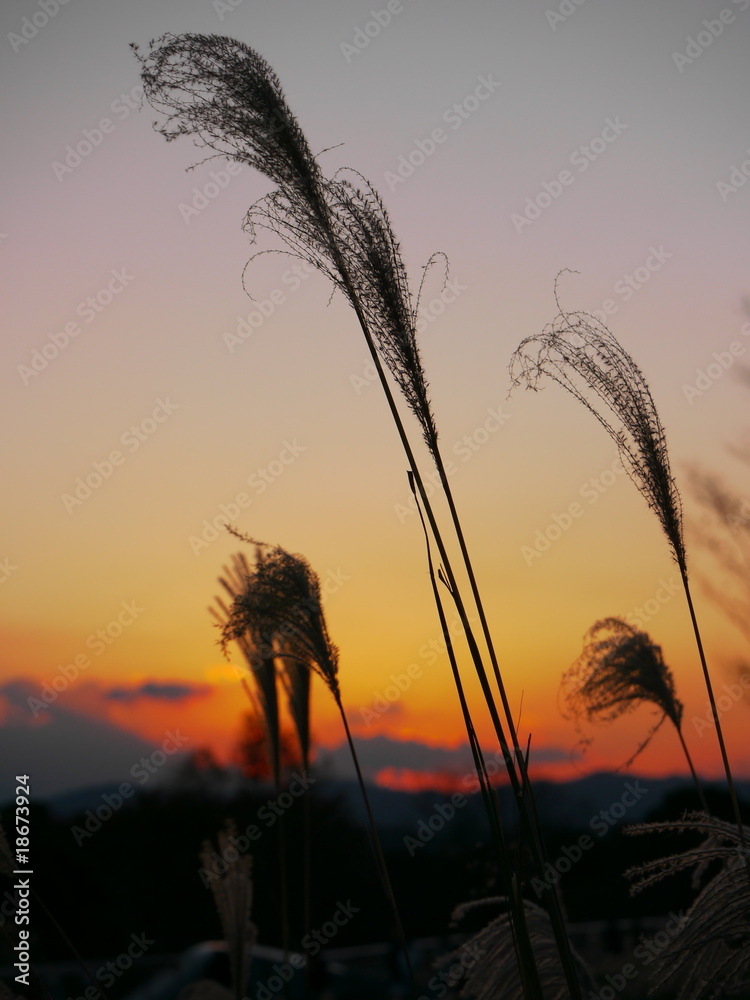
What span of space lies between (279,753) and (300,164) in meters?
2.47

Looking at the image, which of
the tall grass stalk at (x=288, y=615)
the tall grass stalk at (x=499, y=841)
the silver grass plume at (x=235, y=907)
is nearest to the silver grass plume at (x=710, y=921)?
the tall grass stalk at (x=499, y=841)

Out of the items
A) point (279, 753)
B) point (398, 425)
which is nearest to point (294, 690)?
point (279, 753)

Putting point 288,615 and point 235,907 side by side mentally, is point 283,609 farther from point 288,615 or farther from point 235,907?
point 235,907

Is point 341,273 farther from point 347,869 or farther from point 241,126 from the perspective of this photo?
point 347,869

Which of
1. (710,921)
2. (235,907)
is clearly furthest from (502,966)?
A: (235,907)

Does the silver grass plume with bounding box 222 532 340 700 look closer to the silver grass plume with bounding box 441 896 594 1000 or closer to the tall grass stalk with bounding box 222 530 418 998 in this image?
the tall grass stalk with bounding box 222 530 418 998

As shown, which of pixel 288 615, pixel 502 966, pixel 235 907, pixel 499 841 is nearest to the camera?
pixel 499 841

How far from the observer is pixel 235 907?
3420 millimetres

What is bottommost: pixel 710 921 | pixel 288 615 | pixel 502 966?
pixel 502 966

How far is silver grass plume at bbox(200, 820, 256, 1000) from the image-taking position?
11.0ft

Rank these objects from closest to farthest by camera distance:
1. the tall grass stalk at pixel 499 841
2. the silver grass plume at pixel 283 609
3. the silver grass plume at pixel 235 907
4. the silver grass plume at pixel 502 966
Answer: the tall grass stalk at pixel 499 841 → the silver grass plume at pixel 502 966 → the silver grass plume at pixel 283 609 → the silver grass plume at pixel 235 907

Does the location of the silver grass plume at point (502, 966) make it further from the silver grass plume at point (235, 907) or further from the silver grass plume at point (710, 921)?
the silver grass plume at point (235, 907)

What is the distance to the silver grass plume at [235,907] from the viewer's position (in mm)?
3354

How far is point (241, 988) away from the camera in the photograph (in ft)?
10.6
